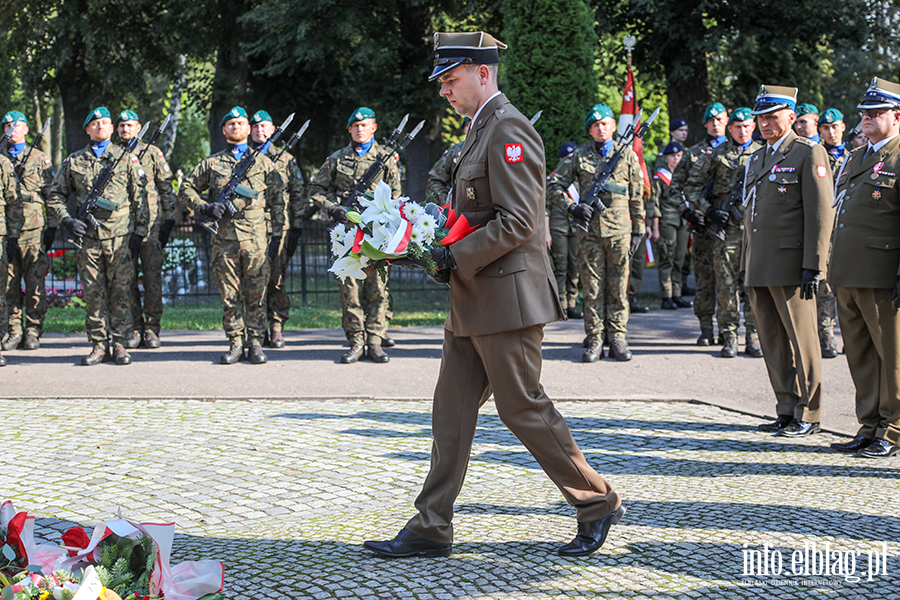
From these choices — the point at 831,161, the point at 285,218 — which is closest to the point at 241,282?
the point at 285,218

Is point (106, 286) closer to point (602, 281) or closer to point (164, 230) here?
point (164, 230)

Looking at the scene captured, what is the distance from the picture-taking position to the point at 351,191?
33.4 ft

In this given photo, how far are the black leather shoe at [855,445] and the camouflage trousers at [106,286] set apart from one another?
7.17 metres

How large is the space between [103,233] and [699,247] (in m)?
6.57

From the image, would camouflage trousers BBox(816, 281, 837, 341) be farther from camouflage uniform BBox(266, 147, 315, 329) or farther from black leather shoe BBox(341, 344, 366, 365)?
camouflage uniform BBox(266, 147, 315, 329)

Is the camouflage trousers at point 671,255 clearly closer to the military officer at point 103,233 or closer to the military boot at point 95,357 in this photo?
the military officer at point 103,233

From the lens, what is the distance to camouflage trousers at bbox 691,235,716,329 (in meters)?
10.8

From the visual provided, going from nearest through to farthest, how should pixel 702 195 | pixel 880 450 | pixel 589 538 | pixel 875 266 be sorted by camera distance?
pixel 589 538 → pixel 880 450 → pixel 875 266 → pixel 702 195

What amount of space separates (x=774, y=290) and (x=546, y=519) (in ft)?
10.3

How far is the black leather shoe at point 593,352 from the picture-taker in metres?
9.78

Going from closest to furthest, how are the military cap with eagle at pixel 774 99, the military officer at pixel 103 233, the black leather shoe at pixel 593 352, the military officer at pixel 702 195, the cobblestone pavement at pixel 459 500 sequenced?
the cobblestone pavement at pixel 459 500
the military cap with eagle at pixel 774 99
the black leather shoe at pixel 593 352
the military officer at pixel 103 233
the military officer at pixel 702 195

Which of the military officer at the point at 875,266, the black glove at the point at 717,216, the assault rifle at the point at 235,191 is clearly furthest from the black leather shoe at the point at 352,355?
the military officer at the point at 875,266

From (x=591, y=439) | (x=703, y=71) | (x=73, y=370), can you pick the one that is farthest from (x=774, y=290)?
(x=703, y=71)

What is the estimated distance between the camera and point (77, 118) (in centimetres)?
2544
